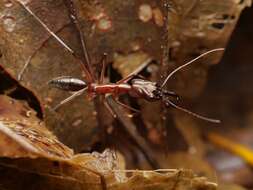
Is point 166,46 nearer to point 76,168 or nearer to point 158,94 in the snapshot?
point 158,94

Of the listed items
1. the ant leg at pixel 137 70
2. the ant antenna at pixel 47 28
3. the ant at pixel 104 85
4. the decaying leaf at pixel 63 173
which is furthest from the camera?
the ant leg at pixel 137 70

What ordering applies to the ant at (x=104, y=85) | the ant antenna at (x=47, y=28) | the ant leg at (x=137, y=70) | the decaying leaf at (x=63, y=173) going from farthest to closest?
the ant leg at (x=137, y=70) < the ant at (x=104, y=85) < the ant antenna at (x=47, y=28) < the decaying leaf at (x=63, y=173)

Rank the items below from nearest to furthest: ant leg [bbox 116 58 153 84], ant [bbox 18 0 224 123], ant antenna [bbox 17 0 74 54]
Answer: ant antenna [bbox 17 0 74 54]
ant [bbox 18 0 224 123]
ant leg [bbox 116 58 153 84]

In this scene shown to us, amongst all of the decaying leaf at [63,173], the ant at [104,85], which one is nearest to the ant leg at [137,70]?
the ant at [104,85]

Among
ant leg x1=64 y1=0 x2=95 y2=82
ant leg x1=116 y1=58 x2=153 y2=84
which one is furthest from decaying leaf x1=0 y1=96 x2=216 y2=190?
ant leg x1=116 y1=58 x2=153 y2=84

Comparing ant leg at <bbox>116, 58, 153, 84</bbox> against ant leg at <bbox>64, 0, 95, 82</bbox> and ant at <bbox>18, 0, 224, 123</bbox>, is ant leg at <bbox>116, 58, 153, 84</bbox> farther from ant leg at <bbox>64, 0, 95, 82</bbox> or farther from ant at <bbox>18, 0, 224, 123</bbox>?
ant leg at <bbox>64, 0, 95, 82</bbox>

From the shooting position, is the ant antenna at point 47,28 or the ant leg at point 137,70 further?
the ant leg at point 137,70

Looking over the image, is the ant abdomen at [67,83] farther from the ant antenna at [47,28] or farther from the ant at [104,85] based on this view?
the ant antenna at [47,28]
